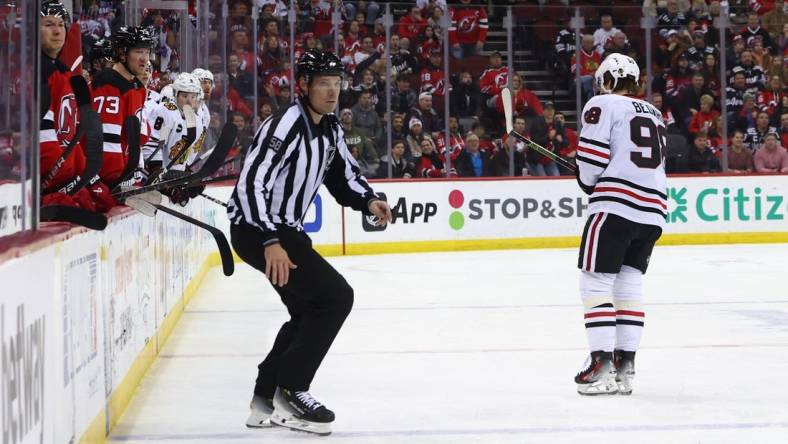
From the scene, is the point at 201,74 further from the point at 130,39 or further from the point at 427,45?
the point at 427,45

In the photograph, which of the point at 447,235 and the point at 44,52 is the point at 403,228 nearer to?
the point at 447,235

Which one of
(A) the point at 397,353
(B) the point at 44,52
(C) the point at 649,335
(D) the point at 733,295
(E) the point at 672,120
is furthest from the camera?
(E) the point at 672,120

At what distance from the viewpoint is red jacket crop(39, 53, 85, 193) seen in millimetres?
4434

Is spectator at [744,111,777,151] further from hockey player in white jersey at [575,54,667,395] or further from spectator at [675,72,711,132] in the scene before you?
hockey player in white jersey at [575,54,667,395]

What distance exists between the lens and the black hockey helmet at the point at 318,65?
13.9 feet

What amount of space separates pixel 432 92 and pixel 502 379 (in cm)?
818

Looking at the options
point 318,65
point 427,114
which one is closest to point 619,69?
point 318,65

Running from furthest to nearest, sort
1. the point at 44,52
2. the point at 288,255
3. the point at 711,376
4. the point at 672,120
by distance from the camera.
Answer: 1. the point at 672,120
2. the point at 711,376
3. the point at 44,52
4. the point at 288,255

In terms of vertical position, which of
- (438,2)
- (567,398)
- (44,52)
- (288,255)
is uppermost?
Result: (438,2)

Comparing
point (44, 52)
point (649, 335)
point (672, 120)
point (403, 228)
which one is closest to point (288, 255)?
point (44, 52)

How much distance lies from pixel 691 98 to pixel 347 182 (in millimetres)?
10296

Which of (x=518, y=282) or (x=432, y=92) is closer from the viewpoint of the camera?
(x=518, y=282)

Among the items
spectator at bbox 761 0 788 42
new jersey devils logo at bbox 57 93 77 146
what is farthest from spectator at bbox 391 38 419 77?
new jersey devils logo at bbox 57 93 77 146

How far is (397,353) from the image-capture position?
20.6 ft
